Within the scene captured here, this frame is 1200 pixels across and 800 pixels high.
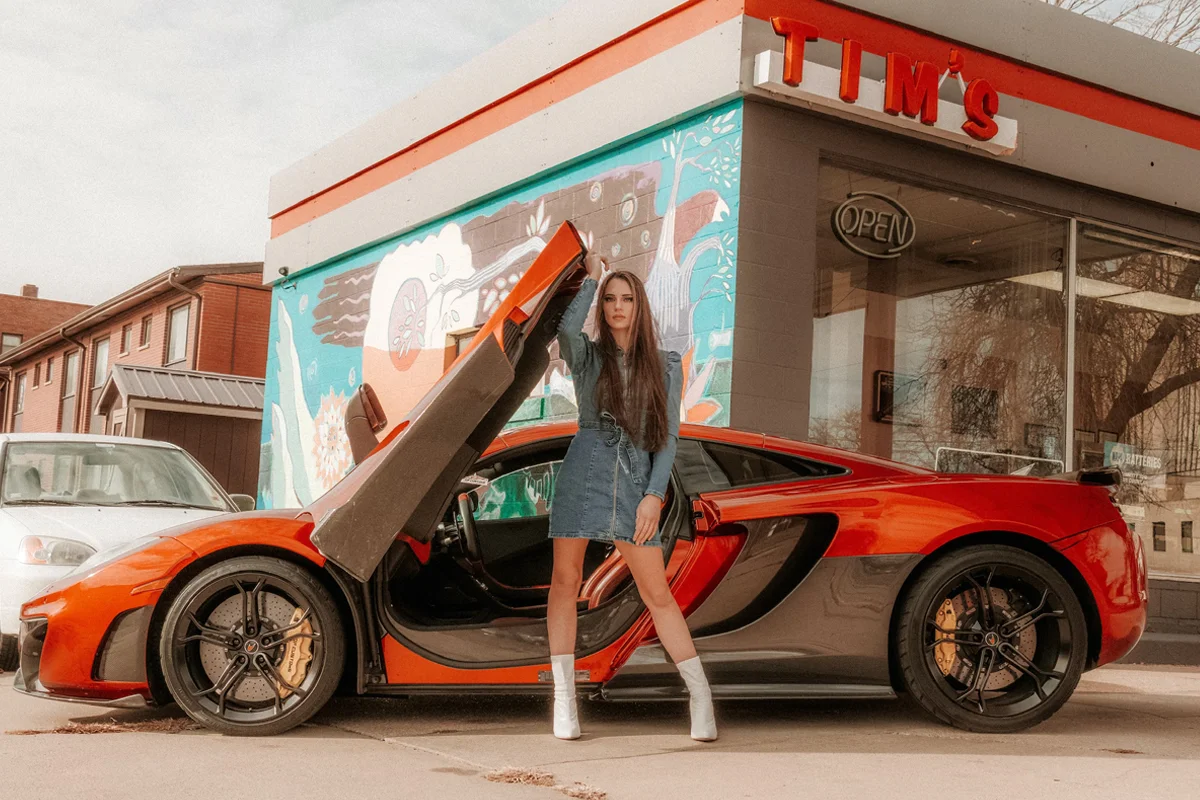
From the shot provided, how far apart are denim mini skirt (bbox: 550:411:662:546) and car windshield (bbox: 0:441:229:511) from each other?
12.8 feet

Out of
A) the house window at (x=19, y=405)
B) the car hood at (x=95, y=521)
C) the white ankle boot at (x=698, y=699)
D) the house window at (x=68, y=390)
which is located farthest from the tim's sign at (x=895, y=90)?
the house window at (x=19, y=405)

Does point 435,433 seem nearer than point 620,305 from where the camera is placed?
Yes

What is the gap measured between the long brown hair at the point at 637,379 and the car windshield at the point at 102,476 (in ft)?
13.1

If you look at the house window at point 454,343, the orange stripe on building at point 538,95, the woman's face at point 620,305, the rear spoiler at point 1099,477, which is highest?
the orange stripe on building at point 538,95

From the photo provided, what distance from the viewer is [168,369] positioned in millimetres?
21250

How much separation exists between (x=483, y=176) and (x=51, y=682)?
7.60 meters

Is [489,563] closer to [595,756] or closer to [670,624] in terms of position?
[670,624]

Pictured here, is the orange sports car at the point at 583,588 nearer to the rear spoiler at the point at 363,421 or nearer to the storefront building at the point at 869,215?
the rear spoiler at the point at 363,421

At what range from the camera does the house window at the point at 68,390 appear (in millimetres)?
35938

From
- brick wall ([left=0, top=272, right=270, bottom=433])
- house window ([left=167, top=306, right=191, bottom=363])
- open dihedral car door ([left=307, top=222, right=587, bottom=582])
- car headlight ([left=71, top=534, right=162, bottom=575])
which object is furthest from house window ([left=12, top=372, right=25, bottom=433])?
open dihedral car door ([left=307, top=222, right=587, bottom=582])

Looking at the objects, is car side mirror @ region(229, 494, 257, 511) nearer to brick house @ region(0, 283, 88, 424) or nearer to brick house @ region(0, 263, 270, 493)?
brick house @ region(0, 263, 270, 493)

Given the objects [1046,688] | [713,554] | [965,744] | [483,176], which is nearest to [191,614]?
[713,554]

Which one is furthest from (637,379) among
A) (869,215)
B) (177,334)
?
(177,334)

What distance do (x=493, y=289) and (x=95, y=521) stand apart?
16.5ft
